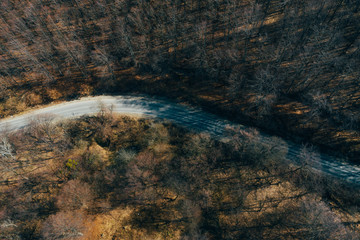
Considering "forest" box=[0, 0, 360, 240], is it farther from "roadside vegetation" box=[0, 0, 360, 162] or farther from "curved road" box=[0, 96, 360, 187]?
"curved road" box=[0, 96, 360, 187]

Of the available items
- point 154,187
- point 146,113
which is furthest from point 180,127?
point 154,187

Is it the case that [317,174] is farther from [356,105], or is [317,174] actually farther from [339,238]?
[356,105]

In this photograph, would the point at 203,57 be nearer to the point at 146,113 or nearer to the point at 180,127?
the point at 180,127

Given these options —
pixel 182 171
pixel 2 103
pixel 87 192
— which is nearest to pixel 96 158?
pixel 87 192

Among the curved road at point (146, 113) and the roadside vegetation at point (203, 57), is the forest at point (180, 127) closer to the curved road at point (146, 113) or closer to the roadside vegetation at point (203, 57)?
the roadside vegetation at point (203, 57)

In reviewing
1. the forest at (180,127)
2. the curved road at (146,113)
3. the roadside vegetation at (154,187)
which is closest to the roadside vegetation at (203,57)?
the forest at (180,127)

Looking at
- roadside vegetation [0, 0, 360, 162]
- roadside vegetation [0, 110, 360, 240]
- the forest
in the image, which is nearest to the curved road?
the forest

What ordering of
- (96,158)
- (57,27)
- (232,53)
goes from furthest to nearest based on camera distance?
(57,27) → (232,53) → (96,158)

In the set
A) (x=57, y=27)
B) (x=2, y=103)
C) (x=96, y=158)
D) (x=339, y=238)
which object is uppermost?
(x=57, y=27)
